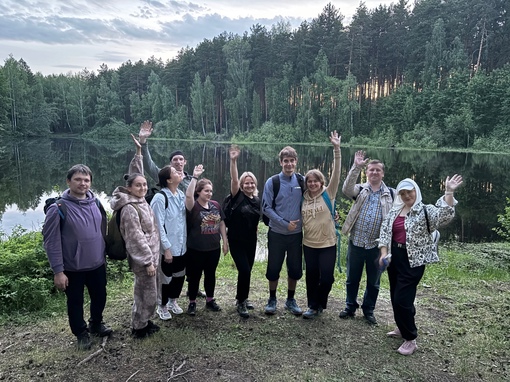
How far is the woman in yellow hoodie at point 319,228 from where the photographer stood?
432cm

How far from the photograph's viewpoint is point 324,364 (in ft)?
11.8

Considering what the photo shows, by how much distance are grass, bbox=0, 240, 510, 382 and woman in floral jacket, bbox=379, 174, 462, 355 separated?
40 centimetres

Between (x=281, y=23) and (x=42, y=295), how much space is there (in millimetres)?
75982

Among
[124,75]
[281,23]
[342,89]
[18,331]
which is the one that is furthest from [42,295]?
[124,75]

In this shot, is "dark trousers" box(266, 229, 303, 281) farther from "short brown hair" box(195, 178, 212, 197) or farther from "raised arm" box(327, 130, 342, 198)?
"short brown hair" box(195, 178, 212, 197)

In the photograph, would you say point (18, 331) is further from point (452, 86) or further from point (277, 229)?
point (452, 86)

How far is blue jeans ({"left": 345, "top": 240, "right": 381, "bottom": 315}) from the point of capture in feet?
14.3

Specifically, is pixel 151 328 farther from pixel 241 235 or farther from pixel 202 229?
pixel 241 235

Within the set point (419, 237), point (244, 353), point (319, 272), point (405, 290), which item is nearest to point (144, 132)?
point (319, 272)

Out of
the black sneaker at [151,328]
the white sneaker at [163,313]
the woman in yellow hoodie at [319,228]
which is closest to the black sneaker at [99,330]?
the black sneaker at [151,328]

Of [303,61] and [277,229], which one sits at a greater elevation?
[303,61]

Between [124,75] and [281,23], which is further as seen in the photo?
[124,75]

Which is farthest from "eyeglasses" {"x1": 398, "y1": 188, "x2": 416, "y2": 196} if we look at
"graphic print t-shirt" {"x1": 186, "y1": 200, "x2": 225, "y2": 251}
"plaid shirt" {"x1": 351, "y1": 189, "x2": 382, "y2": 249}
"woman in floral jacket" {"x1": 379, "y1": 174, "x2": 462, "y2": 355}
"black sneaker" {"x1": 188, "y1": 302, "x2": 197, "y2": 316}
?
"black sneaker" {"x1": 188, "y1": 302, "x2": 197, "y2": 316}

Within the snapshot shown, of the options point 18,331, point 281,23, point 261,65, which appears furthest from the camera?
point 281,23
